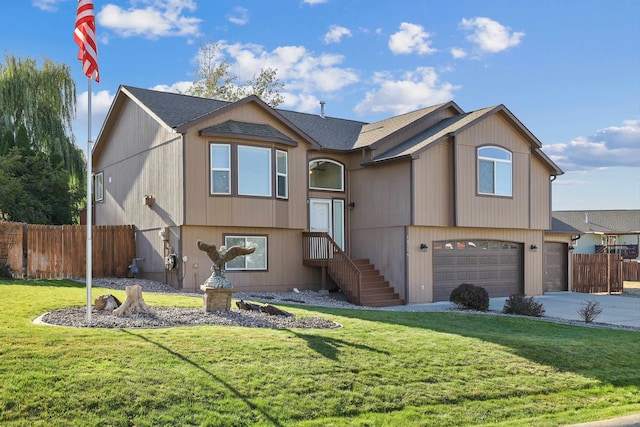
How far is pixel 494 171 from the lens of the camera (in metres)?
22.3

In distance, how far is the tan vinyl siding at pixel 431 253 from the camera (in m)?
20.3

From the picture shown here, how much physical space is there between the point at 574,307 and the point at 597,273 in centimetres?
846

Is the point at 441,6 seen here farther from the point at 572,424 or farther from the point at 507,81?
the point at 572,424

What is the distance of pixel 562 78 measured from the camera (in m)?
19.4

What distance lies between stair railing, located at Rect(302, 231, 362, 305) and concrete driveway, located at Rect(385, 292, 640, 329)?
4.16 ft

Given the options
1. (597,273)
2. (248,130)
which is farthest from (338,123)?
(597,273)

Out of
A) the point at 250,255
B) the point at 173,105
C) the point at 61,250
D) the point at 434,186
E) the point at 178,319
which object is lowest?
the point at 178,319

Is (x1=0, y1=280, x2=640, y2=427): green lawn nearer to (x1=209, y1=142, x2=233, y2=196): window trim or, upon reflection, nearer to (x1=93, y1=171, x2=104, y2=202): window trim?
(x1=209, y1=142, x2=233, y2=196): window trim

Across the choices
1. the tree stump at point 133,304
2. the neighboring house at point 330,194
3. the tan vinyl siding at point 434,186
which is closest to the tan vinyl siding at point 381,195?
the neighboring house at point 330,194

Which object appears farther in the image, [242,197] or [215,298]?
[242,197]

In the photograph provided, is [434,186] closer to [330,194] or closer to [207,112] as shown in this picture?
[330,194]

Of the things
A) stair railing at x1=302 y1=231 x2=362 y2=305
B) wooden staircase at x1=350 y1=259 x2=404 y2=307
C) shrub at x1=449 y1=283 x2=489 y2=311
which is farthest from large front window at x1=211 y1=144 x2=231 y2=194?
shrub at x1=449 y1=283 x2=489 y2=311

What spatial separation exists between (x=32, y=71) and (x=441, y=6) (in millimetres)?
21923

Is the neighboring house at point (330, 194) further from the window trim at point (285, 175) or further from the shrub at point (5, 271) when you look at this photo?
the shrub at point (5, 271)
